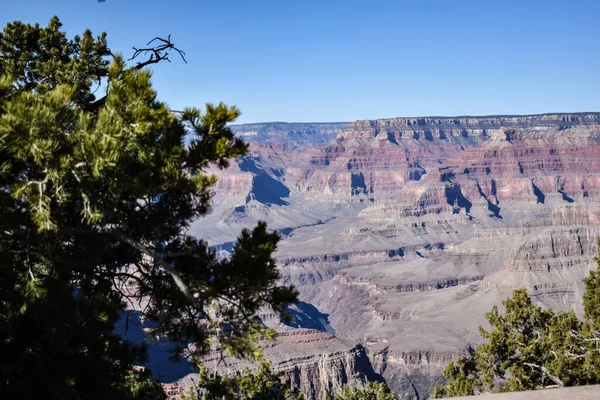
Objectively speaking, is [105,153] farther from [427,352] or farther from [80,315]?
[427,352]

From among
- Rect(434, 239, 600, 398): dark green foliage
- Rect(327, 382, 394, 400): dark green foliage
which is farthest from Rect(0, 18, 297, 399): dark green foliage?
Rect(327, 382, 394, 400): dark green foliage

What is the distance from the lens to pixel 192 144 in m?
8.52

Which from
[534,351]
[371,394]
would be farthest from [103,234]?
[371,394]

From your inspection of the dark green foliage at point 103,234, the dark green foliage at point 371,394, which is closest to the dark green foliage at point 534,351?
the dark green foliage at point 371,394

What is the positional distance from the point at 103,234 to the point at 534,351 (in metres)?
14.0

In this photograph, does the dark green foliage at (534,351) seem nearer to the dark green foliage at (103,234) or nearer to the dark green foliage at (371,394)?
the dark green foliage at (371,394)

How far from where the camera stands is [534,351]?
17609 mm

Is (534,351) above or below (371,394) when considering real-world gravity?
above

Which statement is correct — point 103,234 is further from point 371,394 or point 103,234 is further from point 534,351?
point 371,394

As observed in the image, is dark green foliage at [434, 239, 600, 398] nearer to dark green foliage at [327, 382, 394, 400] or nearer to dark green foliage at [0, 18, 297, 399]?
dark green foliage at [327, 382, 394, 400]

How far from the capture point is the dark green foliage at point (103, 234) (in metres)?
7.38

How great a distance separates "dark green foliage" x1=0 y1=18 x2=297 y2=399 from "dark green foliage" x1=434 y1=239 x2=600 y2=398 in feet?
35.4

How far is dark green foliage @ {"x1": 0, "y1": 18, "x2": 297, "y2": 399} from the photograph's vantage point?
7375mm

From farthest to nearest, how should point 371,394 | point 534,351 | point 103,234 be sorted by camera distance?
1. point 371,394
2. point 534,351
3. point 103,234
